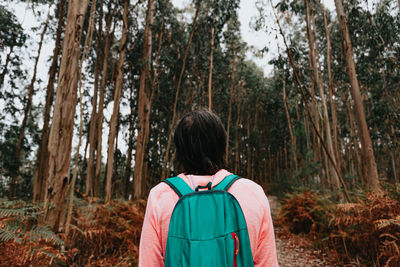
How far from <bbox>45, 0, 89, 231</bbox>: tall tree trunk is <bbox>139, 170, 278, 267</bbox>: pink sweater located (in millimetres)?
2392

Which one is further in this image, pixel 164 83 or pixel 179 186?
pixel 164 83

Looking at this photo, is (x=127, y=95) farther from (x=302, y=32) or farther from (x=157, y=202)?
(x=157, y=202)

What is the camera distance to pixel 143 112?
7562 mm

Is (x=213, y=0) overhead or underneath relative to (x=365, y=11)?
overhead

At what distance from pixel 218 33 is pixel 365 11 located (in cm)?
599

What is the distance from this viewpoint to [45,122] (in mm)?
8211

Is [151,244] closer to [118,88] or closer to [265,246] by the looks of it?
[265,246]

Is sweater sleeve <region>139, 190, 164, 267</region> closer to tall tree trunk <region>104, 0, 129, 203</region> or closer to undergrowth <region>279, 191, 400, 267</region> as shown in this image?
undergrowth <region>279, 191, 400, 267</region>

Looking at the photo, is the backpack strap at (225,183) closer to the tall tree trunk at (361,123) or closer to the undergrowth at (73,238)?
the undergrowth at (73,238)

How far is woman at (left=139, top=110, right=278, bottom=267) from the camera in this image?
0.88 meters

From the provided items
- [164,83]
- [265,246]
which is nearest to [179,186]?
[265,246]

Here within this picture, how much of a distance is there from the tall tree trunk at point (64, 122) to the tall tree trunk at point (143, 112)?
13.0 feet

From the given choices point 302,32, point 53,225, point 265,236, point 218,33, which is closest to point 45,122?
point 53,225

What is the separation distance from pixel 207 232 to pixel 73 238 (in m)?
3.46
